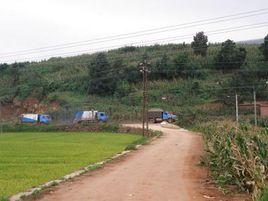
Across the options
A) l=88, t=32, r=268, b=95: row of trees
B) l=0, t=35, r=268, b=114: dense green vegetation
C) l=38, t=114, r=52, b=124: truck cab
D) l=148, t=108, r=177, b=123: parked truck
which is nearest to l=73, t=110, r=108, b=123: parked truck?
l=38, t=114, r=52, b=124: truck cab

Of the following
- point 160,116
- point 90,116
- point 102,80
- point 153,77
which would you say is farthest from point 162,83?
point 90,116

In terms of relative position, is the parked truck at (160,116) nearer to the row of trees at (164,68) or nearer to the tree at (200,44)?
the row of trees at (164,68)

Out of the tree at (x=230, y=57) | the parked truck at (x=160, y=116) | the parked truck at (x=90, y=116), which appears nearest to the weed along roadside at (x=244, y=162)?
the parked truck at (x=90, y=116)

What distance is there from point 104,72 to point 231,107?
94.7ft

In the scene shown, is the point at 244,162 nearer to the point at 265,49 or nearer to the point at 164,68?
the point at 265,49

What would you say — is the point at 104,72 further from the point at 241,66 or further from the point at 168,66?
the point at 241,66

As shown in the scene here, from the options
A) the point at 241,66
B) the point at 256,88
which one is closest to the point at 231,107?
the point at 256,88

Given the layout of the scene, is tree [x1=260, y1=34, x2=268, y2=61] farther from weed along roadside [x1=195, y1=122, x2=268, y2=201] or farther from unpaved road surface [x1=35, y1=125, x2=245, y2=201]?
weed along roadside [x1=195, y1=122, x2=268, y2=201]

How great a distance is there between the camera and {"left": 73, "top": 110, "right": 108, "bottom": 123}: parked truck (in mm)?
78188

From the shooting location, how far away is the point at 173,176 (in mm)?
19344

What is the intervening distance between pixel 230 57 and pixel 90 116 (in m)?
35.1

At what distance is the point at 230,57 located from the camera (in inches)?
4006

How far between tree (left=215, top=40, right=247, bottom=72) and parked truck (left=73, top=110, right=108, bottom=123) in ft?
104

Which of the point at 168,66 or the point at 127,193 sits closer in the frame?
the point at 127,193
